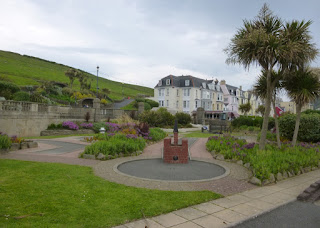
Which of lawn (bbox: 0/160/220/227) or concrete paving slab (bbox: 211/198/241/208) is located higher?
lawn (bbox: 0/160/220/227)

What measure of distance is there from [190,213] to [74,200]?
2692 millimetres

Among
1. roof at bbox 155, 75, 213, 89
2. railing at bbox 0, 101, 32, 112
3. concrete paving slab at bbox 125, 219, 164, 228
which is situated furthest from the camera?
roof at bbox 155, 75, 213, 89

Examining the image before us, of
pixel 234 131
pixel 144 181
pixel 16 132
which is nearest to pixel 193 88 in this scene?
pixel 234 131

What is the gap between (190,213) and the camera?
201 inches

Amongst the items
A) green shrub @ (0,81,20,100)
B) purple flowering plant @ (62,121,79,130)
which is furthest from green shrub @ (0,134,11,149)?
green shrub @ (0,81,20,100)

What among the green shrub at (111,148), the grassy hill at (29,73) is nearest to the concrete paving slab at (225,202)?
the green shrub at (111,148)

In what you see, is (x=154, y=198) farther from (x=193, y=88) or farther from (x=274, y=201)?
(x=193, y=88)

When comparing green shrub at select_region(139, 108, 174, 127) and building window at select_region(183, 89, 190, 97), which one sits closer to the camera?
green shrub at select_region(139, 108, 174, 127)

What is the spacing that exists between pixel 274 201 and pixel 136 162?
6.07 m

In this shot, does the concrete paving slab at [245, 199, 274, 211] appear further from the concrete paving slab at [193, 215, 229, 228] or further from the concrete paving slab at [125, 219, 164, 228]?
the concrete paving slab at [125, 219, 164, 228]

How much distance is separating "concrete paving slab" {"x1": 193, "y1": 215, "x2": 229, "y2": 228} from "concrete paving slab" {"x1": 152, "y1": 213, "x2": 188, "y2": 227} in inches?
12.6

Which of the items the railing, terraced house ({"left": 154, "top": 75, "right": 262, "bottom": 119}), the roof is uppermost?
the roof

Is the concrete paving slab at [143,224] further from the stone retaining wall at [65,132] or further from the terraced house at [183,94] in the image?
the terraced house at [183,94]

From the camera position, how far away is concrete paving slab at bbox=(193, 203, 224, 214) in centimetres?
526
